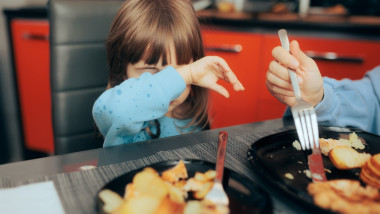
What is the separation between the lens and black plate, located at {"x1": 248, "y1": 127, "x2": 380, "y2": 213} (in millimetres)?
508

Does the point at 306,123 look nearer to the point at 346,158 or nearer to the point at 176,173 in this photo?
the point at 346,158

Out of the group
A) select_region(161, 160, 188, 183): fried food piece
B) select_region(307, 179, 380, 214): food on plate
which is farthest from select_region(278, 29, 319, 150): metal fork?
select_region(161, 160, 188, 183): fried food piece

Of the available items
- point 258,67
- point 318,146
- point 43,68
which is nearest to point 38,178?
point 318,146

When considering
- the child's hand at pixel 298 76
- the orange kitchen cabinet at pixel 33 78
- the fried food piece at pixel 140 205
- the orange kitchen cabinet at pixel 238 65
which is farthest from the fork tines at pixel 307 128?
the orange kitchen cabinet at pixel 33 78

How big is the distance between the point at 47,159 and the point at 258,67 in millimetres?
1490

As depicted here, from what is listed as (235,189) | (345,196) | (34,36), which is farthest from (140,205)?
(34,36)

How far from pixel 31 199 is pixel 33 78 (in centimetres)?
189

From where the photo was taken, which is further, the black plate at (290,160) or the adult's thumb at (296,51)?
the adult's thumb at (296,51)

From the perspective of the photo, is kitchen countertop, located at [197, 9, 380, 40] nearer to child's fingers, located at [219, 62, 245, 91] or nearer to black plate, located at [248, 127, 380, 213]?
child's fingers, located at [219, 62, 245, 91]

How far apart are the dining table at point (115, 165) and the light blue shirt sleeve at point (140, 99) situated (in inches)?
3.9

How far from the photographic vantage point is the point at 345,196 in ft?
1.57

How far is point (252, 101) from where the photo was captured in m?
2.03

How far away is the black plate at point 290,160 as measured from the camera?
1.67 ft

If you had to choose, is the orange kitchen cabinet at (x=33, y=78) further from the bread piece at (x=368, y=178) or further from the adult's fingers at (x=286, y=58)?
the bread piece at (x=368, y=178)
